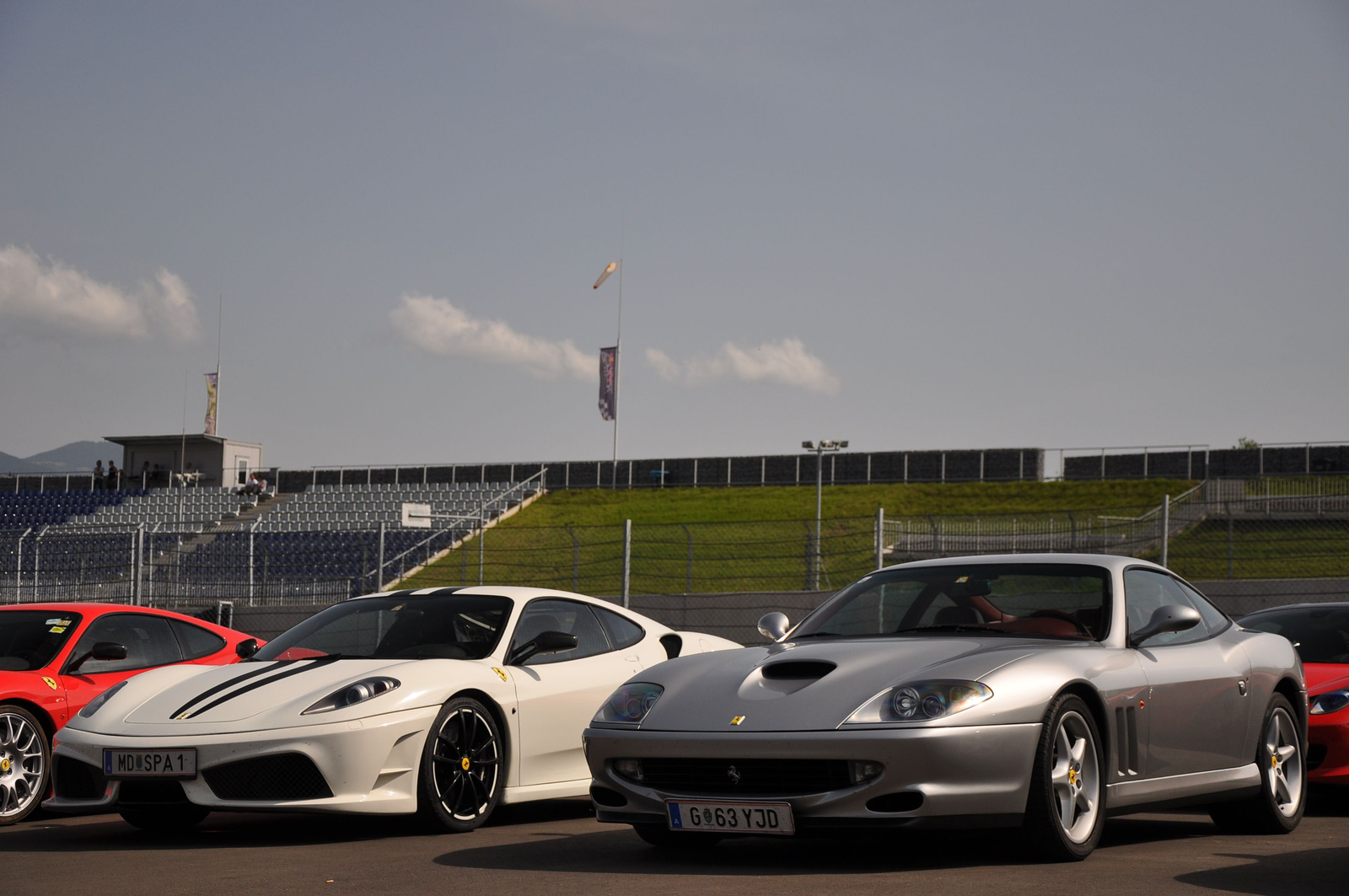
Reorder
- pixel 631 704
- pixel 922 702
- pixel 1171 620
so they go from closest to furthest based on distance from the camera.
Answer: pixel 922 702
pixel 631 704
pixel 1171 620

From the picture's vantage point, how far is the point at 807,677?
562 centimetres

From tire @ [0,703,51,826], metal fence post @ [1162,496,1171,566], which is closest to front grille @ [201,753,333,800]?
tire @ [0,703,51,826]

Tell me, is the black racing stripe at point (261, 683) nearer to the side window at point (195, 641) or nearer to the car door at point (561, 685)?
the car door at point (561, 685)

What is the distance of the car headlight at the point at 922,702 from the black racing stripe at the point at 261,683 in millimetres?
3151

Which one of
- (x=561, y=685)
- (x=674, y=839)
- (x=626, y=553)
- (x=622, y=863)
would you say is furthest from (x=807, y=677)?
(x=626, y=553)

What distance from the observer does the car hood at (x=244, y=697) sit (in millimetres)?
6637

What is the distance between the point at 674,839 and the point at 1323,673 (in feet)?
14.6

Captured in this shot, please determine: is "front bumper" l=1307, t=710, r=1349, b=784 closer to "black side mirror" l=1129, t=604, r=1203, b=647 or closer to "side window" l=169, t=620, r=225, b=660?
"black side mirror" l=1129, t=604, r=1203, b=647

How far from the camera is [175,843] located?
Answer: 6629mm

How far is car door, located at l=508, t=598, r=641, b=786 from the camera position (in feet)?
24.5

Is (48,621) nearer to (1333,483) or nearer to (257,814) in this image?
(257,814)

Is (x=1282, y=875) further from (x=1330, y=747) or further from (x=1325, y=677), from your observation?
(x=1325, y=677)

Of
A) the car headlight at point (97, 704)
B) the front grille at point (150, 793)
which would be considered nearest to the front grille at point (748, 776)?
the front grille at point (150, 793)

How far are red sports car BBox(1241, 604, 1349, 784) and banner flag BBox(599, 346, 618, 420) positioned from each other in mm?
50171
